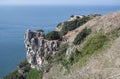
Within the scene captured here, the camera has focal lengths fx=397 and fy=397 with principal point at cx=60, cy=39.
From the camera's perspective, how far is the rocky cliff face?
109 feet

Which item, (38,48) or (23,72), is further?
(23,72)

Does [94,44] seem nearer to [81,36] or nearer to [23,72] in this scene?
[81,36]

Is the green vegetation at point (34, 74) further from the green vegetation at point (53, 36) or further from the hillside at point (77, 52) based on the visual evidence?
the green vegetation at point (53, 36)

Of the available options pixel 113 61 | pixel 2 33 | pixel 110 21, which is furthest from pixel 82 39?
pixel 2 33

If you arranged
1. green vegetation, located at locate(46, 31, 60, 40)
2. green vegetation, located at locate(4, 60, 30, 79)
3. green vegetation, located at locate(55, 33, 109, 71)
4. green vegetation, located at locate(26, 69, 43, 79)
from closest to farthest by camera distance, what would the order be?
1. green vegetation, located at locate(55, 33, 109, 71)
2. green vegetation, located at locate(26, 69, 43, 79)
3. green vegetation, located at locate(46, 31, 60, 40)
4. green vegetation, located at locate(4, 60, 30, 79)

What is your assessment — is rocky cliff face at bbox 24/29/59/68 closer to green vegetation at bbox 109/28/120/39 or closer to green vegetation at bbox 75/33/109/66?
green vegetation at bbox 75/33/109/66

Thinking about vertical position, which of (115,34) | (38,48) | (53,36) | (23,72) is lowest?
(23,72)

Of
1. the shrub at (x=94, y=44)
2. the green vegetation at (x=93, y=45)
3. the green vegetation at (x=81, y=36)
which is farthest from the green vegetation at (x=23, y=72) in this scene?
→ the shrub at (x=94, y=44)

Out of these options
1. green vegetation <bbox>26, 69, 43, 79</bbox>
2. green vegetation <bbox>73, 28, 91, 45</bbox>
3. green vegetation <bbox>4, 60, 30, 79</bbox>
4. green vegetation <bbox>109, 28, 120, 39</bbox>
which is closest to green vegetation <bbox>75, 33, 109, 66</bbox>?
green vegetation <bbox>109, 28, 120, 39</bbox>

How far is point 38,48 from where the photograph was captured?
115 ft

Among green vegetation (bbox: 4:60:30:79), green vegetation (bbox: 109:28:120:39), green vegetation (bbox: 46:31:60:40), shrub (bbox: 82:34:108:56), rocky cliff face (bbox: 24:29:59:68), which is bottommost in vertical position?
green vegetation (bbox: 4:60:30:79)

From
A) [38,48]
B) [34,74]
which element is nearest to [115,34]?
[34,74]

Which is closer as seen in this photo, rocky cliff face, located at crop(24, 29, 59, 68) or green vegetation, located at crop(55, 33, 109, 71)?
green vegetation, located at crop(55, 33, 109, 71)

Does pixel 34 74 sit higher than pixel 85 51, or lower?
lower
